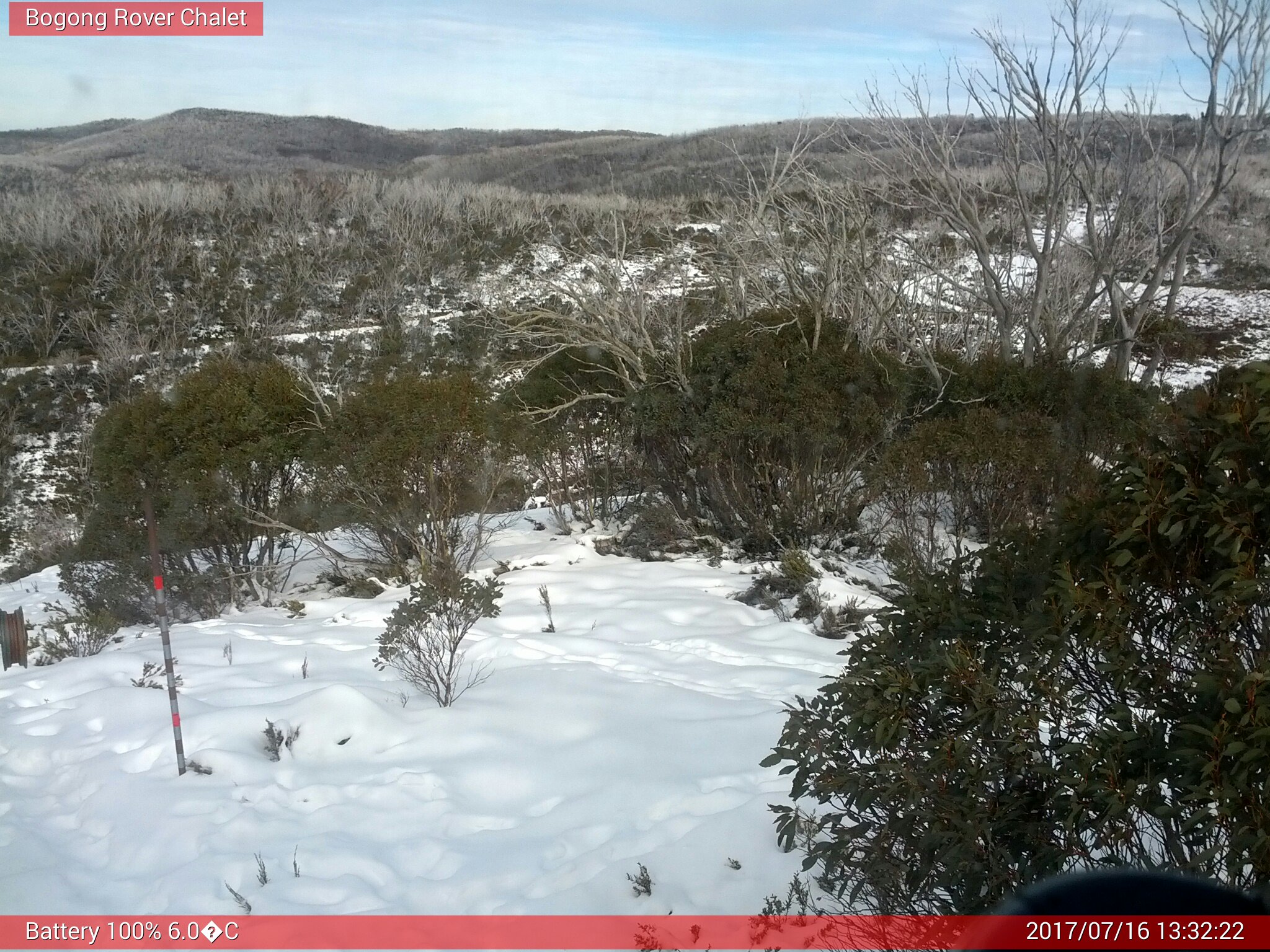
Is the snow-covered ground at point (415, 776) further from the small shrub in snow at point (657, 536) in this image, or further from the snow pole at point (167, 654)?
the small shrub in snow at point (657, 536)

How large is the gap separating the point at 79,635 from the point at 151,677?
75.0 inches

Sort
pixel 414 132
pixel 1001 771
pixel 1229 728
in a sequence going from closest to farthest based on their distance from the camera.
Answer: pixel 1229 728, pixel 1001 771, pixel 414 132

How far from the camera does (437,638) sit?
496 centimetres

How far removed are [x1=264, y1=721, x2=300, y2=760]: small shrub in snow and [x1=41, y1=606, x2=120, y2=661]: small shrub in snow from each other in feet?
8.86

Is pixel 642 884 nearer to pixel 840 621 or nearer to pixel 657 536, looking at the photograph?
pixel 840 621

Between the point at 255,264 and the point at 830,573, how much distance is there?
23.0 meters

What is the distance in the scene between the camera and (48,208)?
2623 cm

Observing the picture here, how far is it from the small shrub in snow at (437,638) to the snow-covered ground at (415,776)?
11 cm

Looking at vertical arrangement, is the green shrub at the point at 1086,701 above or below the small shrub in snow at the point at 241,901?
above

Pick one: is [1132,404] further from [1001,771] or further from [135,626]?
[135,626]

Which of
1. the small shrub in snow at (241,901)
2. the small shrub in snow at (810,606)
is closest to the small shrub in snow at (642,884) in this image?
the small shrub in snow at (241,901)

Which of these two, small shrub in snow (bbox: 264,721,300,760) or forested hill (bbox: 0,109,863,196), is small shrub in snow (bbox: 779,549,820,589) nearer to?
small shrub in snow (bbox: 264,721,300,760)

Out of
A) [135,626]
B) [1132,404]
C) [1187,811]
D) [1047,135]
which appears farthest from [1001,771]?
[1047,135]

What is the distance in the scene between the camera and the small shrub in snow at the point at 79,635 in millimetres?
6348
